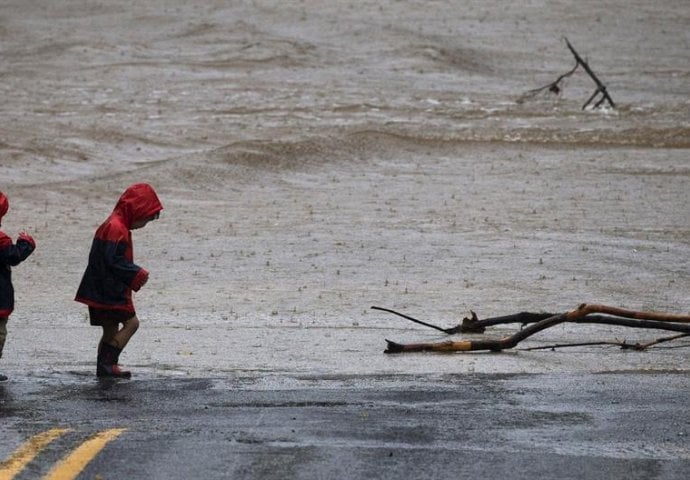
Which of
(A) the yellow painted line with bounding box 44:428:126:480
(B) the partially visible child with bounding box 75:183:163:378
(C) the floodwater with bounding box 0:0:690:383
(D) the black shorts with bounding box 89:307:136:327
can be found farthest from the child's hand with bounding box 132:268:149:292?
(A) the yellow painted line with bounding box 44:428:126:480

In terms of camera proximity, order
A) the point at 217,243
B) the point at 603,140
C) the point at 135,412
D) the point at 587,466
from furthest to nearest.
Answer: the point at 603,140, the point at 217,243, the point at 135,412, the point at 587,466

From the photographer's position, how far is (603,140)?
31.3 m

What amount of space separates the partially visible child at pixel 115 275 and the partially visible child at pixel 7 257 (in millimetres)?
493

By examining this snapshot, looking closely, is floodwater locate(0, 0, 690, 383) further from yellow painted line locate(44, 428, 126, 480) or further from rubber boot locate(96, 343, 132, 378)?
yellow painted line locate(44, 428, 126, 480)

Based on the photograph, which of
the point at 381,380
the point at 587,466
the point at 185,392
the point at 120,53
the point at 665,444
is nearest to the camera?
the point at 587,466

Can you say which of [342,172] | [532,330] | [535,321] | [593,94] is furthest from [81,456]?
[593,94]

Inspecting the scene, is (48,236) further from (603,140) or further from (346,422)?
(603,140)

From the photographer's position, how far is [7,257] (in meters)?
9.25

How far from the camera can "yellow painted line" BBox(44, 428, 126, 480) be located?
6504 mm

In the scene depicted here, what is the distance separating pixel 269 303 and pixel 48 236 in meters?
5.55

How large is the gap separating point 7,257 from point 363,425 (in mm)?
2976

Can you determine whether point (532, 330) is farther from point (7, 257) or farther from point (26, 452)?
point (26, 452)

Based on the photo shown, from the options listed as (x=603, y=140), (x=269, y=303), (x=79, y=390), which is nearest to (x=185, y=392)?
(x=79, y=390)

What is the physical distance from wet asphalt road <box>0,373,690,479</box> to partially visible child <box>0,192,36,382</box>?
0.51 meters
